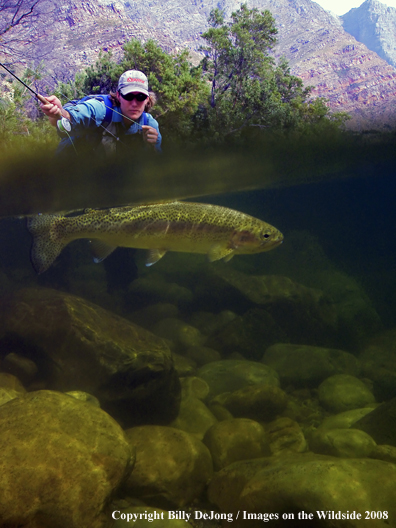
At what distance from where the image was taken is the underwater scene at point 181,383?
3248 millimetres

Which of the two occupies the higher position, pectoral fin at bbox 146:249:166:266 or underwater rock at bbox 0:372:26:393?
pectoral fin at bbox 146:249:166:266

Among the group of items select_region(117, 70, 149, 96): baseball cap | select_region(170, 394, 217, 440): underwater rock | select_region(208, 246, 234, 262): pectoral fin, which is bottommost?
select_region(170, 394, 217, 440): underwater rock

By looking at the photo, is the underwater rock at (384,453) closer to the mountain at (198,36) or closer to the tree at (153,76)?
the tree at (153,76)

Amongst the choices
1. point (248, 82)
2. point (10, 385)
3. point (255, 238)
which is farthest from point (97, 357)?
point (248, 82)

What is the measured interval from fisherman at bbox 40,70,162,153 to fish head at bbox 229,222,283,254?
242 centimetres

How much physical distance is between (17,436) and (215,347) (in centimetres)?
668

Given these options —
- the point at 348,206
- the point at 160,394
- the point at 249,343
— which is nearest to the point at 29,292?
the point at 160,394

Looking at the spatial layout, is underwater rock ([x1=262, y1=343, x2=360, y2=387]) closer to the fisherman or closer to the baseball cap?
the fisherman

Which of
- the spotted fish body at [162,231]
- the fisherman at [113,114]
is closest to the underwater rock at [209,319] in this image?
the spotted fish body at [162,231]

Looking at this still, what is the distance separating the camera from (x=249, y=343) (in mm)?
9695

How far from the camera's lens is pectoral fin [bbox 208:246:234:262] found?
5.61 meters

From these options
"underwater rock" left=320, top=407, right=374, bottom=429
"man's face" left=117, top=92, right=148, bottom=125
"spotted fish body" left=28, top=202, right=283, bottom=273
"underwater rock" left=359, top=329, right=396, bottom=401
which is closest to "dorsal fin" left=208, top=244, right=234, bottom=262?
"spotted fish body" left=28, top=202, right=283, bottom=273

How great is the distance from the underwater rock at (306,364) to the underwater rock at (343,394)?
2.27 feet

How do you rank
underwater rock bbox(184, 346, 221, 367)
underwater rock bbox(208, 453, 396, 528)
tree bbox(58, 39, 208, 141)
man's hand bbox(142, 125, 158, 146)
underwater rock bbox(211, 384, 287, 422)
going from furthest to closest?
1. tree bbox(58, 39, 208, 141)
2. underwater rock bbox(184, 346, 221, 367)
3. underwater rock bbox(211, 384, 287, 422)
4. man's hand bbox(142, 125, 158, 146)
5. underwater rock bbox(208, 453, 396, 528)
